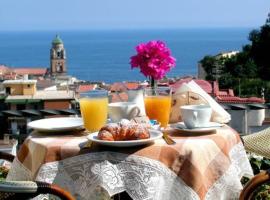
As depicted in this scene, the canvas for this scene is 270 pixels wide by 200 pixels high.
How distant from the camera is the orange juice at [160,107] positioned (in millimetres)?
2275

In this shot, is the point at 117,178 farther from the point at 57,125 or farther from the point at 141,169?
the point at 57,125

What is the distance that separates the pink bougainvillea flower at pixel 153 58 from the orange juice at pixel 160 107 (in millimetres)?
109

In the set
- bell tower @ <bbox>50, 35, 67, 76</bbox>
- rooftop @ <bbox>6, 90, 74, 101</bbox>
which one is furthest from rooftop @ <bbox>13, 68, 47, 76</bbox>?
rooftop @ <bbox>6, 90, 74, 101</bbox>

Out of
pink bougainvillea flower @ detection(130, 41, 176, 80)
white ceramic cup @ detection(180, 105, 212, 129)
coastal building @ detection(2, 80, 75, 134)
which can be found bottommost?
coastal building @ detection(2, 80, 75, 134)

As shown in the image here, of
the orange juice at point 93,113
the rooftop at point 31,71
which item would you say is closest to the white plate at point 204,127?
the orange juice at point 93,113

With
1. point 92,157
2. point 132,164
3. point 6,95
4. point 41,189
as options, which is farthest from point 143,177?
point 6,95

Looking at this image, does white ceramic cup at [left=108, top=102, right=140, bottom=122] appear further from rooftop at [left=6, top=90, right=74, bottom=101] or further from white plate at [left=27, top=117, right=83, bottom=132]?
rooftop at [left=6, top=90, right=74, bottom=101]

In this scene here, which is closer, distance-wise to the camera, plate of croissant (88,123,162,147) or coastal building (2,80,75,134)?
plate of croissant (88,123,162,147)

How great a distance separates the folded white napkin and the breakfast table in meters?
0.30

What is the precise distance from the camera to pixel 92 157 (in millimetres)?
1899

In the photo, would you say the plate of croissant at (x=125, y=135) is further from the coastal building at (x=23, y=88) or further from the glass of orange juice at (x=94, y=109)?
the coastal building at (x=23, y=88)

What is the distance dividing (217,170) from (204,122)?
0.83ft

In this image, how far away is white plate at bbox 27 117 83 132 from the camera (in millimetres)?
2197

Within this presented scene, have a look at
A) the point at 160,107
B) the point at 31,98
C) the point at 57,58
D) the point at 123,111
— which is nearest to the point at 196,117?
the point at 160,107
